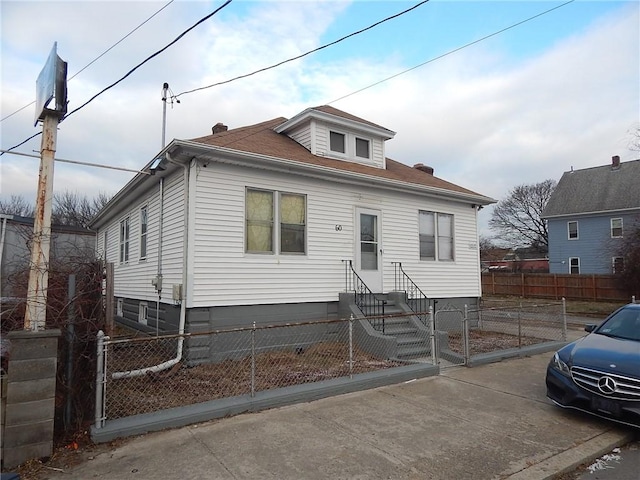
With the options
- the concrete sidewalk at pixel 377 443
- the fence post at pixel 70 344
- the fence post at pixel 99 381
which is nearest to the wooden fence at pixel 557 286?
the concrete sidewalk at pixel 377 443

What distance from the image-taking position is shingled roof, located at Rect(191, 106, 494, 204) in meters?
8.88

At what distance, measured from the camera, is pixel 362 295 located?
9.62 metres

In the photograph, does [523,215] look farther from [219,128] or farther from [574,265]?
[219,128]

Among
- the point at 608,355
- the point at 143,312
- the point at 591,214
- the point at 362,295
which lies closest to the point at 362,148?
the point at 362,295

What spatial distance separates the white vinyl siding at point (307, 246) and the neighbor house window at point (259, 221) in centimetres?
17

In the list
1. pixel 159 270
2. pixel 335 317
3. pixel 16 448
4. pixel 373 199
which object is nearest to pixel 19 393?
pixel 16 448

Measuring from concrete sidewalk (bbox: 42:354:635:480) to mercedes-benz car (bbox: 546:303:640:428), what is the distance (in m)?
0.28

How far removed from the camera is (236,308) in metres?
8.29

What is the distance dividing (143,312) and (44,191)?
713 cm

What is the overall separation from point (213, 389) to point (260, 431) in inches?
67.3

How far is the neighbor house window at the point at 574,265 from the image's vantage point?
100.0ft

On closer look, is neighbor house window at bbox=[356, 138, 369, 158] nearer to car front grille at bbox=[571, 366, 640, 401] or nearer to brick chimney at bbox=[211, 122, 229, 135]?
brick chimney at bbox=[211, 122, 229, 135]

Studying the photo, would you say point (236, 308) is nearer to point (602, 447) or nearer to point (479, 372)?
point (479, 372)

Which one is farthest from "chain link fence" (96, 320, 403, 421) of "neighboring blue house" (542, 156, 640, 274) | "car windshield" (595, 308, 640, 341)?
"neighboring blue house" (542, 156, 640, 274)
